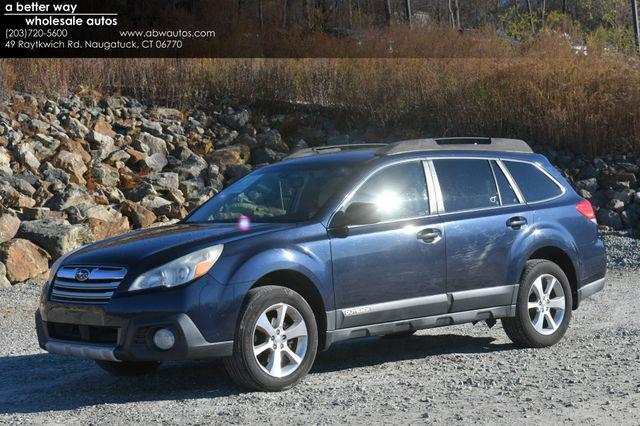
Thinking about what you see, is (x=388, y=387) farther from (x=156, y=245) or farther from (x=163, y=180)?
(x=163, y=180)

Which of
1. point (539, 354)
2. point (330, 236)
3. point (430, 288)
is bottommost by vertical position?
point (539, 354)

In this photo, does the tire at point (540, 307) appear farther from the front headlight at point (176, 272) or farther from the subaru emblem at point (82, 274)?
the subaru emblem at point (82, 274)

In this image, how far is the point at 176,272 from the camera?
6812 mm

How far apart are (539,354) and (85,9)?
2588 centimetres

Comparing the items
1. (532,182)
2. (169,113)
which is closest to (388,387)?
(532,182)

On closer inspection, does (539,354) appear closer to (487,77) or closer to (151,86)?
(487,77)

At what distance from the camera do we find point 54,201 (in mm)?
17719

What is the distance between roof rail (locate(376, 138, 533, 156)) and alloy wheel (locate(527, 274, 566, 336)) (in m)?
1.20

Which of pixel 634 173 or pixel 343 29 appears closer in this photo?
pixel 634 173

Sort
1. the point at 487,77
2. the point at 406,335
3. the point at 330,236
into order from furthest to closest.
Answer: the point at 487,77, the point at 406,335, the point at 330,236

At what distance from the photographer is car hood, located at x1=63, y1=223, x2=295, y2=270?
689cm

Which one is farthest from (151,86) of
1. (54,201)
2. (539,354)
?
(539,354)

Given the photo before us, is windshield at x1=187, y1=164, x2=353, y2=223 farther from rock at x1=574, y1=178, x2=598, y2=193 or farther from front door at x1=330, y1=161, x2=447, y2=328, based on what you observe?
rock at x1=574, y1=178, x2=598, y2=193

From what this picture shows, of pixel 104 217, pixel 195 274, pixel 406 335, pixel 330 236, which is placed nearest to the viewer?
pixel 195 274
